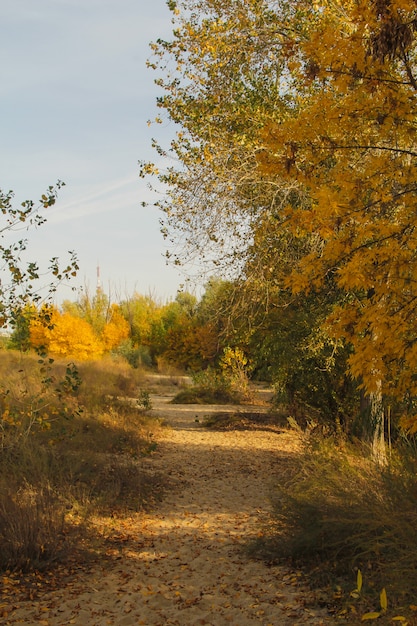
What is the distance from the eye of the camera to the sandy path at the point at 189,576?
197 inches

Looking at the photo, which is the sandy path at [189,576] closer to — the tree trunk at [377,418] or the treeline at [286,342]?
the tree trunk at [377,418]

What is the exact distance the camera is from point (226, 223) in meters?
9.59

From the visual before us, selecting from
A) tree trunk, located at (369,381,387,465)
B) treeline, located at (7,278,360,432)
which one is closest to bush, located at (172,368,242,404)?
treeline, located at (7,278,360,432)

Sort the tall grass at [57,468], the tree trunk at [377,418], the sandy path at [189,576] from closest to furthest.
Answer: the sandy path at [189,576]
the tall grass at [57,468]
the tree trunk at [377,418]

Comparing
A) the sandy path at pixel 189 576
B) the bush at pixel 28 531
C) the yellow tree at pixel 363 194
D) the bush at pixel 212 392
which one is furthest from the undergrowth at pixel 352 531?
the bush at pixel 212 392

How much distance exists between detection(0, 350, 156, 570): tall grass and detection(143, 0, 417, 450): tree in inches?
134

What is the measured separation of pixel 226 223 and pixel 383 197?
4.96 m

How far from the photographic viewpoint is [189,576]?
6.00 meters

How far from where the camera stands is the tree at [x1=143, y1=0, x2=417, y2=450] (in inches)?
184

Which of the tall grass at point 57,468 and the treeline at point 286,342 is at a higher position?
the treeline at point 286,342

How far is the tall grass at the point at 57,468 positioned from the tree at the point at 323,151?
341cm

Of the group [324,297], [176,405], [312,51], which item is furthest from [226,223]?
[176,405]

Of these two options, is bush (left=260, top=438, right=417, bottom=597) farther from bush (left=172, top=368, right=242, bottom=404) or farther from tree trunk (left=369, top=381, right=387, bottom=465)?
bush (left=172, top=368, right=242, bottom=404)

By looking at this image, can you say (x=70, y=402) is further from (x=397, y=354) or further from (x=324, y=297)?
(x=397, y=354)
